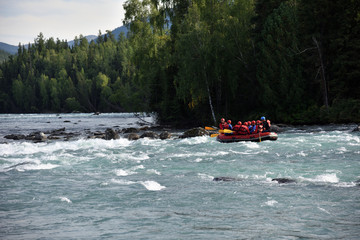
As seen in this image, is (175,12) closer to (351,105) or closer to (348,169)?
(351,105)

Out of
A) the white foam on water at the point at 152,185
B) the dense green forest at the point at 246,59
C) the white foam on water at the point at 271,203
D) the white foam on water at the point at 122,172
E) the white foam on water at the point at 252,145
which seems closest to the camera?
the white foam on water at the point at 271,203

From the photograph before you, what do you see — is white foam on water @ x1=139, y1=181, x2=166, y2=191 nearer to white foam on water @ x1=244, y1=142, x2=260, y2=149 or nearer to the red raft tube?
white foam on water @ x1=244, y1=142, x2=260, y2=149

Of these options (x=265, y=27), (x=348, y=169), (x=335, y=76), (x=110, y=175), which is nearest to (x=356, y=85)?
(x=335, y=76)

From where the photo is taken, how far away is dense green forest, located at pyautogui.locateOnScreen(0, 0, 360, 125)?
118 ft

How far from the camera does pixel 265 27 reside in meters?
38.5

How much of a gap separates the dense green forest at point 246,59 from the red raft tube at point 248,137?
1186 centimetres

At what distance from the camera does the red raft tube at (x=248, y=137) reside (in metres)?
25.0

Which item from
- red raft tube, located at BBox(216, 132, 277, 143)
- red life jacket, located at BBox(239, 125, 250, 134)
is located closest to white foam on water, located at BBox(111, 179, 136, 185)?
red raft tube, located at BBox(216, 132, 277, 143)

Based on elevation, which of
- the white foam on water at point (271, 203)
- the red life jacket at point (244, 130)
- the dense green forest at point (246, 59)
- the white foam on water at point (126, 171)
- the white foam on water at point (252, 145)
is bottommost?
the white foam on water at point (271, 203)

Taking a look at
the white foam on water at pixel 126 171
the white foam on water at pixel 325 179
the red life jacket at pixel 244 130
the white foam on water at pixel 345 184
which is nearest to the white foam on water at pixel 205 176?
the white foam on water at pixel 126 171

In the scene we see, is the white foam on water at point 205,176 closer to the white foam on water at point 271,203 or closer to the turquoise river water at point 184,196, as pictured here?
the turquoise river water at point 184,196

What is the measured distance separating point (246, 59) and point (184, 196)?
1216 inches

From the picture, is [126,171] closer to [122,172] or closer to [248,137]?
[122,172]

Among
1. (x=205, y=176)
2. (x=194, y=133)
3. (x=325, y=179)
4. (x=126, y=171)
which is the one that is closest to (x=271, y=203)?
(x=325, y=179)
